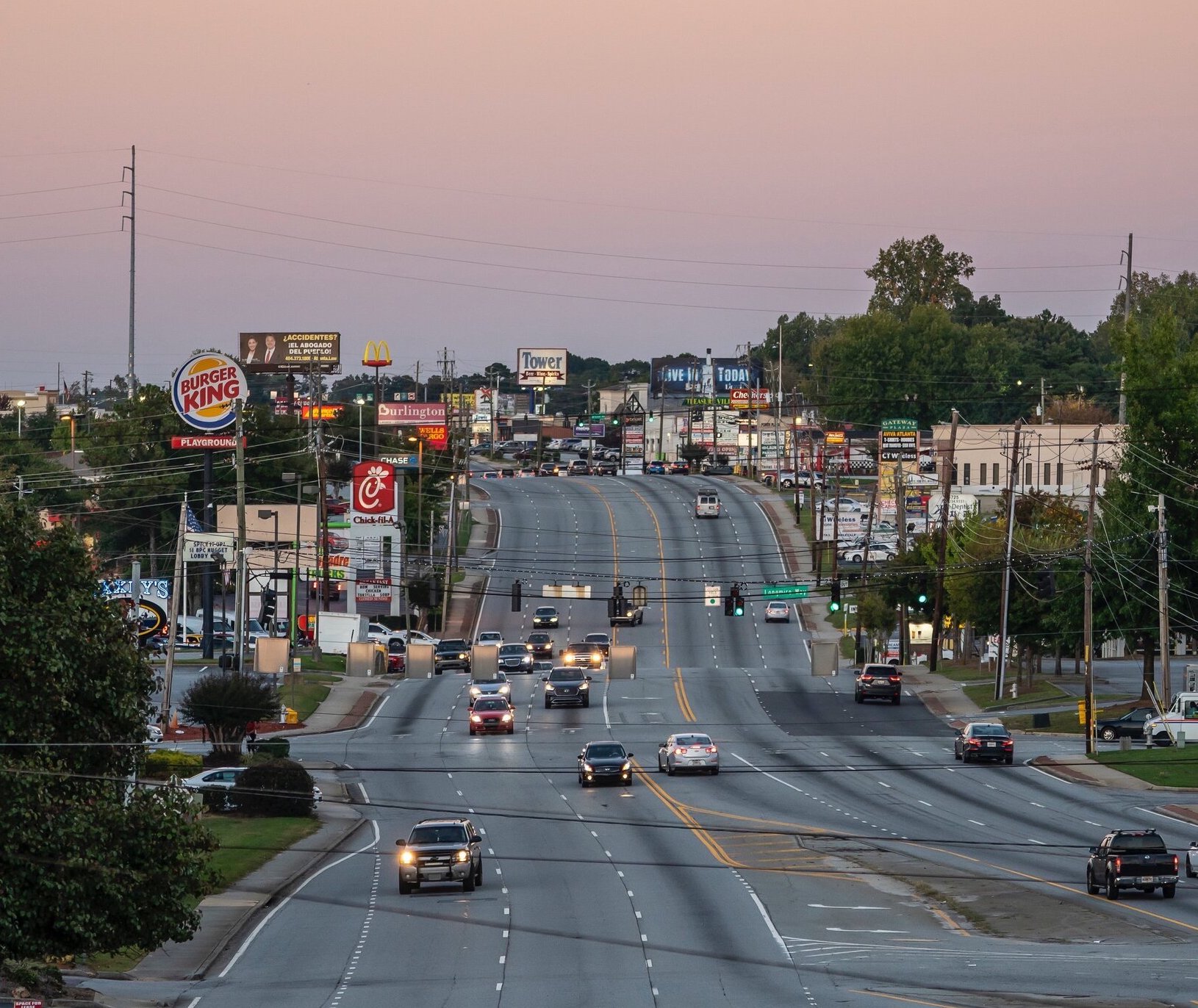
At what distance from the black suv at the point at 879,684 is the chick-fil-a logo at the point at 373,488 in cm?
4363

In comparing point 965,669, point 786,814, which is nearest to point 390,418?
point 965,669

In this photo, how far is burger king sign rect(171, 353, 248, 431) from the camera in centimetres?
9344

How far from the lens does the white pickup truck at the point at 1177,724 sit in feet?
211

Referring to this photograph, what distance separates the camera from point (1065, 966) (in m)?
29.7

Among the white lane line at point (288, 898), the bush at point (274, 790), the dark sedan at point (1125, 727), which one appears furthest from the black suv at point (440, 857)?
the dark sedan at point (1125, 727)

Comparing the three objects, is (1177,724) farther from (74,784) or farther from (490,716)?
(74,784)

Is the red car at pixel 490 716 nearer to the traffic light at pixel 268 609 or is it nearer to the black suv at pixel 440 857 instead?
the black suv at pixel 440 857

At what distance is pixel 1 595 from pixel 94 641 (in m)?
1.83

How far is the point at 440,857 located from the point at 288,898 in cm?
362

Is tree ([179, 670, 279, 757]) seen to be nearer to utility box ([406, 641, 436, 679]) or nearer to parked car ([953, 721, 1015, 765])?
utility box ([406, 641, 436, 679])

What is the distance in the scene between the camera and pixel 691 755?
59.1 m

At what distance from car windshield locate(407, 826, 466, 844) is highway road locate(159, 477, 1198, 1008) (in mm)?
1279

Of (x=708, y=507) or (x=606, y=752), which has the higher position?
(x=708, y=507)

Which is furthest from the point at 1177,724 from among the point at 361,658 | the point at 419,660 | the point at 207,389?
the point at 207,389
